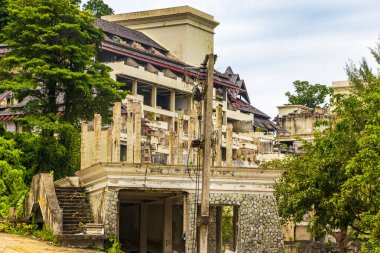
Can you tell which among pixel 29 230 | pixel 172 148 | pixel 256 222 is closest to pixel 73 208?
pixel 29 230

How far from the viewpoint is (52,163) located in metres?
53.1

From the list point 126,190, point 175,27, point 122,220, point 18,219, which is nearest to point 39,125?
point 122,220

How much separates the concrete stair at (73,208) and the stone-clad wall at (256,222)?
4.72 m

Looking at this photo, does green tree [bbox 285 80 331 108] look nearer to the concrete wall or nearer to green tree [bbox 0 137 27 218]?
the concrete wall

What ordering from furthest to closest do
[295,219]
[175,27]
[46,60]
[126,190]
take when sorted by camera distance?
[175,27], [46,60], [295,219], [126,190]

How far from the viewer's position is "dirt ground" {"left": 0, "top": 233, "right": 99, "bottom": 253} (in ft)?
109

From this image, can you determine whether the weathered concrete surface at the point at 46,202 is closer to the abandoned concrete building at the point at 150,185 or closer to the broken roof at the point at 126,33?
the abandoned concrete building at the point at 150,185

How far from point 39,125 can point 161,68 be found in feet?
112

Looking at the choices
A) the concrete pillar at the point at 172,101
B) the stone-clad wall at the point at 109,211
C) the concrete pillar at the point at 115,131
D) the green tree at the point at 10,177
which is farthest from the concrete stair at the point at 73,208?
the concrete pillar at the point at 172,101

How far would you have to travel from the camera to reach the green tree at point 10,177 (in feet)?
151

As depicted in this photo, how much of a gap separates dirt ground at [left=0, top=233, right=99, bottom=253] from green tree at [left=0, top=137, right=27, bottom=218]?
794 centimetres

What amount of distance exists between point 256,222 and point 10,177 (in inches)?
575

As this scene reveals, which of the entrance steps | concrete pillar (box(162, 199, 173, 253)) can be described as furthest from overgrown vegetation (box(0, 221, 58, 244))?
concrete pillar (box(162, 199, 173, 253))

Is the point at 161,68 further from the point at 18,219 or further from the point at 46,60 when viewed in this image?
the point at 18,219
